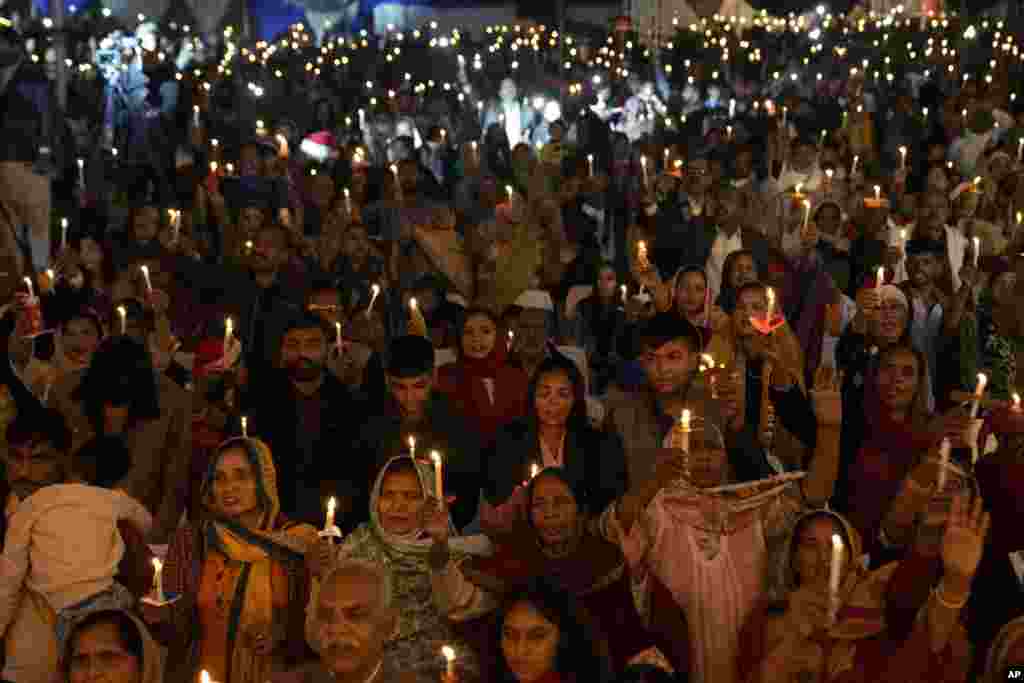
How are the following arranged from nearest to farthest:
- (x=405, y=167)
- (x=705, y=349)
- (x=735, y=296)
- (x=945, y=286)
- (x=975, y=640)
Answer: (x=975, y=640) < (x=705, y=349) < (x=735, y=296) < (x=945, y=286) < (x=405, y=167)

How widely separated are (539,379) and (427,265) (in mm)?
3739

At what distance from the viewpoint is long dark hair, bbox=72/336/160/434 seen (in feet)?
21.1

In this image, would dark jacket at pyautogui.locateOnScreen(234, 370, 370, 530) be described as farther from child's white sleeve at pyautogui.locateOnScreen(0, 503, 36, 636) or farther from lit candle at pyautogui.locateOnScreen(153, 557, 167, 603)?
lit candle at pyautogui.locateOnScreen(153, 557, 167, 603)

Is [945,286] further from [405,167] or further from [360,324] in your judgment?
[405,167]

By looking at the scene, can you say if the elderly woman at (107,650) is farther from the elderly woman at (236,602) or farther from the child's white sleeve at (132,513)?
the child's white sleeve at (132,513)

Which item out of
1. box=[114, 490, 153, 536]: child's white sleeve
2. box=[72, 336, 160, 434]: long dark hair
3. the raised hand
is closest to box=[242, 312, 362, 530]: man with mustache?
box=[72, 336, 160, 434]: long dark hair

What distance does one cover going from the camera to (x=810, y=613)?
14.1 ft

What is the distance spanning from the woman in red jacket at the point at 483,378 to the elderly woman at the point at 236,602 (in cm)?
198

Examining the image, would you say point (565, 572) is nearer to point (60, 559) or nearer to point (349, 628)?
point (349, 628)

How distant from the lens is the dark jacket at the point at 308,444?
624cm

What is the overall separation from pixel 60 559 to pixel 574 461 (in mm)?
1663

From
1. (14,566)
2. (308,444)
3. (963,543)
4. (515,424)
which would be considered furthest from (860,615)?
(308,444)

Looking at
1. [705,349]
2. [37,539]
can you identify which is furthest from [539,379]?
[37,539]

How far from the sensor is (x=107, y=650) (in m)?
4.34
